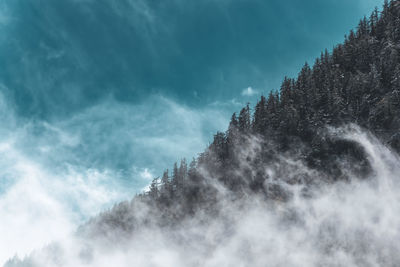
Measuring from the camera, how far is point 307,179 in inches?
1481

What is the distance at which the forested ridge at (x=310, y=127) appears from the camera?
3666 cm

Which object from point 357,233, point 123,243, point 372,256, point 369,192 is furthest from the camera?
point 123,243

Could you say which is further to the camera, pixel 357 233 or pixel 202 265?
pixel 202 265

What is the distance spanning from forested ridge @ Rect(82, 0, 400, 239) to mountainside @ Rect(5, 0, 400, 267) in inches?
7.0

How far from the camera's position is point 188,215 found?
178ft

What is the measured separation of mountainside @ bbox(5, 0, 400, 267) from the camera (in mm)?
29938

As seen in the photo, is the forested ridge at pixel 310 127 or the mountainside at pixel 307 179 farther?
the forested ridge at pixel 310 127

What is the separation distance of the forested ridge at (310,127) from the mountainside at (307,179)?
179 millimetres

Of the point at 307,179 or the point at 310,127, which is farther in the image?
the point at 310,127

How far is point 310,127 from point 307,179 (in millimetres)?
9105

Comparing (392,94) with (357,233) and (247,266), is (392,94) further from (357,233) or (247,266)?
(247,266)

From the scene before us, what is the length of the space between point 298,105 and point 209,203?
22183 mm

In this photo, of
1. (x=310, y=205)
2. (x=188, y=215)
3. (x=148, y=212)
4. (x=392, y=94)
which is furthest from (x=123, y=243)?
(x=392, y=94)

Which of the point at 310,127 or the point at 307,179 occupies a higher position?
the point at 310,127
